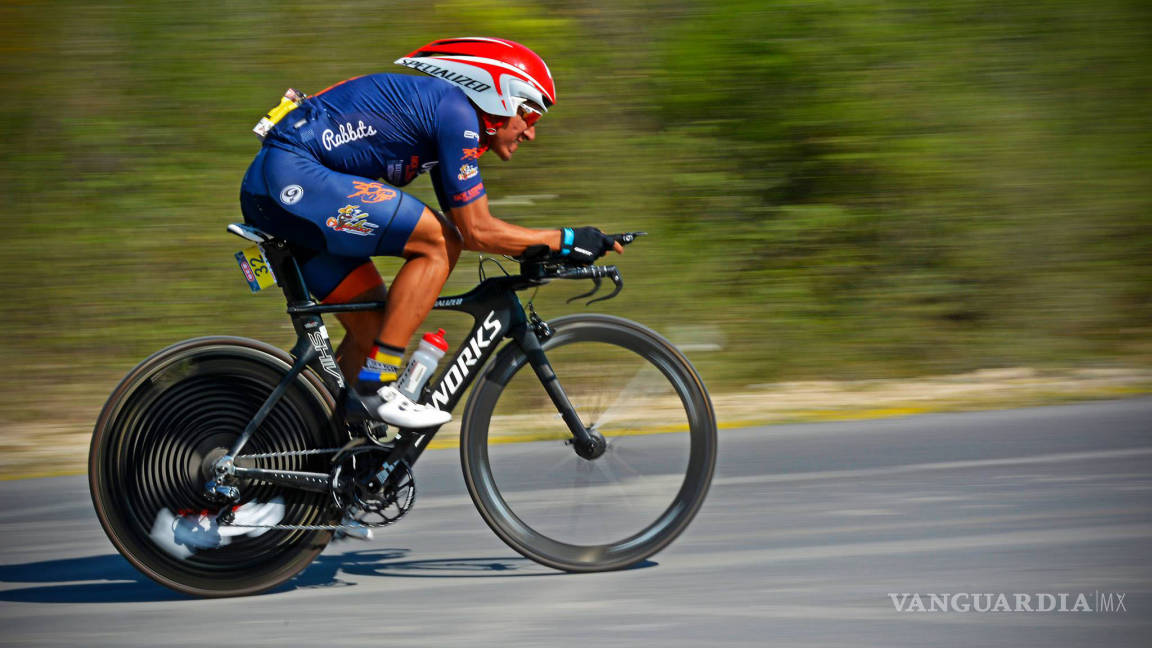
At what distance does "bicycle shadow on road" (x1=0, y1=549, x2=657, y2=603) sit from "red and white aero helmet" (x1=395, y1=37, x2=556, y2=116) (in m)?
1.64

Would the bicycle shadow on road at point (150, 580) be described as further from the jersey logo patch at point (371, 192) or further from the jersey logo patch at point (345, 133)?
the jersey logo patch at point (345, 133)

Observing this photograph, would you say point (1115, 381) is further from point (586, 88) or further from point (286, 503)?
point (286, 503)

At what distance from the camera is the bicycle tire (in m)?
3.92

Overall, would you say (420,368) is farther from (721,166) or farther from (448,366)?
(721,166)

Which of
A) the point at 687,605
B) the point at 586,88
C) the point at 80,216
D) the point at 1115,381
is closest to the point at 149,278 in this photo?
the point at 80,216

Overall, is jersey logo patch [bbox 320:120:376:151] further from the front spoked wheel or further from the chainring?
the chainring

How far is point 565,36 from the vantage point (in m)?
8.16

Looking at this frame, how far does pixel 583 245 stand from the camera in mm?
3924

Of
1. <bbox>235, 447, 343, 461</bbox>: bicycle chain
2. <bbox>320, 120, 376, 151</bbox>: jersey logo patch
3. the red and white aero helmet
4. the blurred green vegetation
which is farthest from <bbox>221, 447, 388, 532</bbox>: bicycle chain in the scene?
the blurred green vegetation

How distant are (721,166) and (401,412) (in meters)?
4.63

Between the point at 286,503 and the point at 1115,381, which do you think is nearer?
the point at 286,503

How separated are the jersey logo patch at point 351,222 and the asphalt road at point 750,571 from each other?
125 centimetres

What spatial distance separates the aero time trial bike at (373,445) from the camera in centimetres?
395

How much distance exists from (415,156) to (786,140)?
15.1 ft
